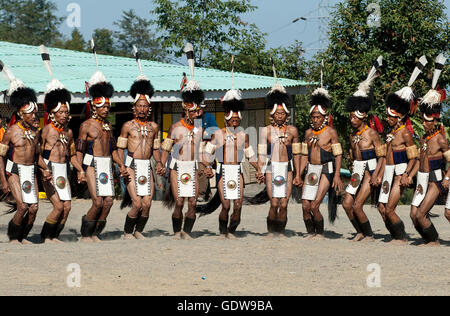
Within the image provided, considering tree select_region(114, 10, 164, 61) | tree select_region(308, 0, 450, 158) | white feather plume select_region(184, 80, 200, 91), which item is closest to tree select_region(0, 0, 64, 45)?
tree select_region(114, 10, 164, 61)

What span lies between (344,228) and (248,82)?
8.95 metres

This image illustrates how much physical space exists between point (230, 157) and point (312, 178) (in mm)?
1089

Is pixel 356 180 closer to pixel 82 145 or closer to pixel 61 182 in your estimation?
pixel 82 145

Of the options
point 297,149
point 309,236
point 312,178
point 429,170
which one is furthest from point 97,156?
point 429,170

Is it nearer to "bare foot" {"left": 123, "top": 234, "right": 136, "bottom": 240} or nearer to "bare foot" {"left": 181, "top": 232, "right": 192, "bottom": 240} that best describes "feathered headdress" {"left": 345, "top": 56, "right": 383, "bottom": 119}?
"bare foot" {"left": 181, "top": 232, "right": 192, "bottom": 240}

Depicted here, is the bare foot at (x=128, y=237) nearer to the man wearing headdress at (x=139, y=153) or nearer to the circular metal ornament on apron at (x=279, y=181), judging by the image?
the man wearing headdress at (x=139, y=153)

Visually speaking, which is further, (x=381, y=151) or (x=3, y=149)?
(x=381, y=151)

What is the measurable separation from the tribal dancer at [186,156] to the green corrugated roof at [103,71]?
6.30m

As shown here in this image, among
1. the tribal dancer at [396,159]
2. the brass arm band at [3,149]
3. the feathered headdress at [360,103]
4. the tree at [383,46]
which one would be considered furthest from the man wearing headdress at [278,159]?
the tree at [383,46]

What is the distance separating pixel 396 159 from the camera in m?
10.4

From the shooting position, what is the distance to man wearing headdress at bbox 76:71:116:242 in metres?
10.5

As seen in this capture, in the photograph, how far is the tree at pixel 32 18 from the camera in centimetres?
6145

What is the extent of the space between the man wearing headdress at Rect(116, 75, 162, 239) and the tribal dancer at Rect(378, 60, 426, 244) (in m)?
2.87
